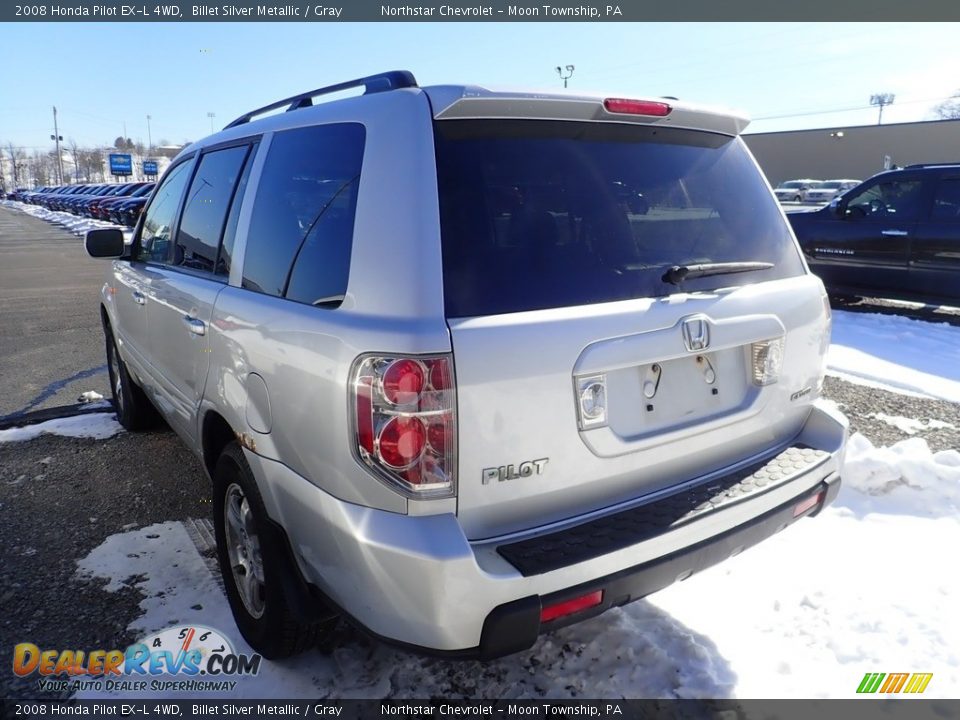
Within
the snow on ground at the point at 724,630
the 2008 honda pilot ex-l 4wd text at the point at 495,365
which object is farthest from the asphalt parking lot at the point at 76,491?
the 2008 honda pilot ex-l 4wd text at the point at 495,365

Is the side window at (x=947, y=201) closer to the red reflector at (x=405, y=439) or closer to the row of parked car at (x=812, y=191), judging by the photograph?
the red reflector at (x=405, y=439)

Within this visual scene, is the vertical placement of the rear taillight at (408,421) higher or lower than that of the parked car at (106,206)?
lower

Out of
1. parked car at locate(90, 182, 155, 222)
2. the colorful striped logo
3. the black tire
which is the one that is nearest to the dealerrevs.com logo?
the colorful striped logo

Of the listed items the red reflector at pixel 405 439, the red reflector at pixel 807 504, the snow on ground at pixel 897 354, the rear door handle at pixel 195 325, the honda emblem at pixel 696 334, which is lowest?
the snow on ground at pixel 897 354

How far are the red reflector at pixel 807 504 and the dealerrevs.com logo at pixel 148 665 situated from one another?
6.78 feet

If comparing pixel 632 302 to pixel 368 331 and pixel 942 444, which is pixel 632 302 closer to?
pixel 368 331

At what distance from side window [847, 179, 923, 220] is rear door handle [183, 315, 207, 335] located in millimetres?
8843

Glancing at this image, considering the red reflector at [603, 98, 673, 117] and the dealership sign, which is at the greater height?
the dealership sign

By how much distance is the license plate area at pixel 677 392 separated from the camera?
2188 millimetres

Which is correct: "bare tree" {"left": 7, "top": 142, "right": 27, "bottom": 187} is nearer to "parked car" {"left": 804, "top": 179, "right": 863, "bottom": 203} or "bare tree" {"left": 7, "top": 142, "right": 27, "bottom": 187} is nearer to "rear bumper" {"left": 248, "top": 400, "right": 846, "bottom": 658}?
"parked car" {"left": 804, "top": 179, "right": 863, "bottom": 203}

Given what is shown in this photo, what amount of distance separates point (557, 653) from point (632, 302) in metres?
1.39

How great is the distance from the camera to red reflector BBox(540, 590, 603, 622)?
1980mm

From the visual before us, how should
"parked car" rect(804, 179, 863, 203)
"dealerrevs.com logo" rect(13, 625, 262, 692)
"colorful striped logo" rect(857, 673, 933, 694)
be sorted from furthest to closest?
"parked car" rect(804, 179, 863, 203) < "dealerrevs.com logo" rect(13, 625, 262, 692) < "colorful striped logo" rect(857, 673, 933, 694)

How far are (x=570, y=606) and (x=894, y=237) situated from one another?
8.73 metres
